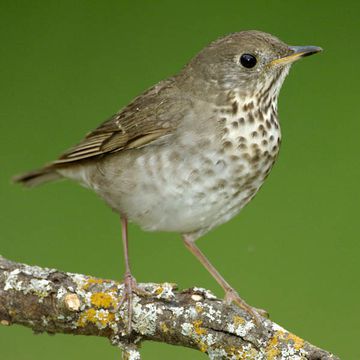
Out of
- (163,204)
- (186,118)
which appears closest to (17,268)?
(163,204)

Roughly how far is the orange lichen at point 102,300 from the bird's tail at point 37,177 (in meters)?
1.28

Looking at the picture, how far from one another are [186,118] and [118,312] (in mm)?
966

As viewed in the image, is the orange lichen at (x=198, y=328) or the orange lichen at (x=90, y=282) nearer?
the orange lichen at (x=198, y=328)

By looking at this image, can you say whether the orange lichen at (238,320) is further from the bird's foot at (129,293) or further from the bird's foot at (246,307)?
the bird's foot at (129,293)

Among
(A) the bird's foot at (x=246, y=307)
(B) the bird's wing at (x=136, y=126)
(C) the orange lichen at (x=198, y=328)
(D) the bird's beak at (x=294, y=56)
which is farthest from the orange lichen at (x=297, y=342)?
(D) the bird's beak at (x=294, y=56)

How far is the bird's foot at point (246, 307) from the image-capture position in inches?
147

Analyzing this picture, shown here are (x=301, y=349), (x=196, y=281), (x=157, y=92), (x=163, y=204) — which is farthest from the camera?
(x=196, y=281)

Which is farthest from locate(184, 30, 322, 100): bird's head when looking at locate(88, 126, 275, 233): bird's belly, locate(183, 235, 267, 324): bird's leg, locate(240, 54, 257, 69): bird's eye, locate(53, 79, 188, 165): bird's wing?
locate(183, 235, 267, 324): bird's leg

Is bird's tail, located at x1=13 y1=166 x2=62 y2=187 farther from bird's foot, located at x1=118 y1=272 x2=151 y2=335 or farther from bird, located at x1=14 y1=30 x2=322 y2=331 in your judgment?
bird's foot, located at x1=118 y1=272 x2=151 y2=335

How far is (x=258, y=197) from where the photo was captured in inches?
223

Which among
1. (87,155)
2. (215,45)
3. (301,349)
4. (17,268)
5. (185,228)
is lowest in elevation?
(301,349)

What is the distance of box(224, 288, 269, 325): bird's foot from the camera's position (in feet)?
12.3

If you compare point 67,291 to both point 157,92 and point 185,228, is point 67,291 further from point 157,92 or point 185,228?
point 157,92

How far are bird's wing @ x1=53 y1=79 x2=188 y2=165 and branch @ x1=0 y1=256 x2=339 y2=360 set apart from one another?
2.62 feet
